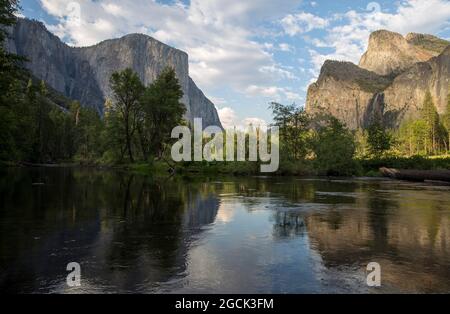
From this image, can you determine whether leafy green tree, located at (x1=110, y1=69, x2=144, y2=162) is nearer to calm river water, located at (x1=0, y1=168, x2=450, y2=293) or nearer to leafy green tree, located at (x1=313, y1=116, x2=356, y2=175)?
leafy green tree, located at (x1=313, y1=116, x2=356, y2=175)

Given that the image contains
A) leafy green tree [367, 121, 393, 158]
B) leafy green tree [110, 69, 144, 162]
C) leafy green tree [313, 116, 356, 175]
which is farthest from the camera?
leafy green tree [367, 121, 393, 158]

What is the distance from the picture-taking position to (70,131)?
107m

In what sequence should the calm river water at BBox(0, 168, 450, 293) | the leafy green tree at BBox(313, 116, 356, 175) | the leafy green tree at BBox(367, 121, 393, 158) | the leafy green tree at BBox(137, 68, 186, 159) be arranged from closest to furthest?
the calm river water at BBox(0, 168, 450, 293) → the leafy green tree at BBox(313, 116, 356, 175) → the leafy green tree at BBox(137, 68, 186, 159) → the leafy green tree at BBox(367, 121, 393, 158)

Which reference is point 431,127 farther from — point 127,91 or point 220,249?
point 220,249

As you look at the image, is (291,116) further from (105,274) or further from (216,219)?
(105,274)

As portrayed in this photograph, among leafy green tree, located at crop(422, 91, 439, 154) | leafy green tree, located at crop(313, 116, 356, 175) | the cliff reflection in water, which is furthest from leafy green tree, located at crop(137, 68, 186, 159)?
leafy green tree, located at crop(422, 91, 439, 154)

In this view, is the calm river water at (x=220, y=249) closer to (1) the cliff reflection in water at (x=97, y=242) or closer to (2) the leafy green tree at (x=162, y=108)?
(1) the cliff reflection in water at (x=97, y=242)

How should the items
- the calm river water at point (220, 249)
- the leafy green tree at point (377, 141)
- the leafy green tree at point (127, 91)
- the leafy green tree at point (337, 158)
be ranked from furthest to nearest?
the leafy green tree at point (377, 141) < the leafy green tree at point (127, 91) < the leafy green tree at point (337, 158) < the calm river water at point (220, 249)

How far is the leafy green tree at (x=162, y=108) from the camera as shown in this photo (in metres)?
→ 60.9

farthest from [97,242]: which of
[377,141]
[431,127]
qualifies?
[431,127]

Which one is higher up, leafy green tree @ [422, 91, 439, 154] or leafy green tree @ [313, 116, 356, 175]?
leafy green tree @ [422, 91, 439, 154]

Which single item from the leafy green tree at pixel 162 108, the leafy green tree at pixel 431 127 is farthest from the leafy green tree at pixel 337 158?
the leafy green tree at pixel 431 127

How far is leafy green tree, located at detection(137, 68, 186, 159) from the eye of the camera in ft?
200

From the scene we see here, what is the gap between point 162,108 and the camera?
197 feet
